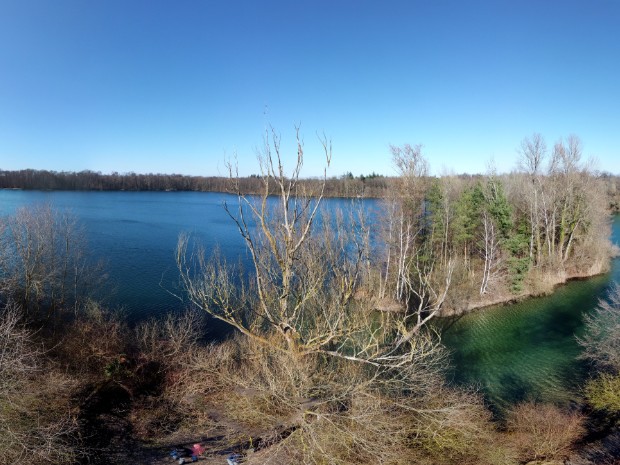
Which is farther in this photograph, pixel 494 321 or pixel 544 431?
pixel 494 321

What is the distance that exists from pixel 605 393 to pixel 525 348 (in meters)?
6.05

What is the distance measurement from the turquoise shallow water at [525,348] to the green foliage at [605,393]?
0.70 meters

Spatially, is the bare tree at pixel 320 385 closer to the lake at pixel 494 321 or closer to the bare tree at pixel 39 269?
the lake at pixel 494 321

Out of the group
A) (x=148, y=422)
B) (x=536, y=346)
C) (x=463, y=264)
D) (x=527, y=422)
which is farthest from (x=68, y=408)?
(x=463, y=264)

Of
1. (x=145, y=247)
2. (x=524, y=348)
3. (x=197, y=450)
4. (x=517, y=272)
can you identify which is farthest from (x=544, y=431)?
(x=145, y=247)

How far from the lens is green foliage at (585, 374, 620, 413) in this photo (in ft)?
41.2

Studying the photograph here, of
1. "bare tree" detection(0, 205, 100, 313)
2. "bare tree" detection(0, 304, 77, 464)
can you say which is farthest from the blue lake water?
"bare tree" detection(0, 304, 77, 464)

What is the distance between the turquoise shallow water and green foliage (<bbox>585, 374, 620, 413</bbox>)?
0.70m

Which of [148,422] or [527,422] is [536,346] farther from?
[148,422]

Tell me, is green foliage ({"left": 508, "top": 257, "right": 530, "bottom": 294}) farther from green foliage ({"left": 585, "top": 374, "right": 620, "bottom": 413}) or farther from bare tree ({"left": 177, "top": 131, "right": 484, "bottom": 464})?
bare tree ({"left": 177, "top": 131, "right": 484, "bottom": 464})

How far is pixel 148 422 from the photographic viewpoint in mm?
11984

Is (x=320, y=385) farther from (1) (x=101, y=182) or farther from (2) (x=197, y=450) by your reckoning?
(1) (x=101, y=182)

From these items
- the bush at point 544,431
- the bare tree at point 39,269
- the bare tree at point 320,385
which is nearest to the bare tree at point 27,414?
the bare tree at point 320,385

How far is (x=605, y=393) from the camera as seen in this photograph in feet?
42.2
